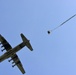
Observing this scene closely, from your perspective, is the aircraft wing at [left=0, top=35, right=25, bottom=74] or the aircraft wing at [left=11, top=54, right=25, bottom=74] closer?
the aircraft wing at [left=0, top=35, right=25, bottom=74]

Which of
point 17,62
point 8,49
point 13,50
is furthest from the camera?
point 17,62

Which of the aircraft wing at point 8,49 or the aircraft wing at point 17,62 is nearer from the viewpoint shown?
the aircraft wing at point 8,49

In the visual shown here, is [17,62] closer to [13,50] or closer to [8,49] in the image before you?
[8,49]

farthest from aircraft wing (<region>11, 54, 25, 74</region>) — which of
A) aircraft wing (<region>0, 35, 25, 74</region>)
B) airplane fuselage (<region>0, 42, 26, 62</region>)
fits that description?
airplane fuselage (<region>0, 42, 26, 62</region>)

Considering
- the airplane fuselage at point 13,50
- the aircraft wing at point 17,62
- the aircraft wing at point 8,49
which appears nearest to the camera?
the airplane fuselage at point 13,50

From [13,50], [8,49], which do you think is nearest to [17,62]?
[8,49]

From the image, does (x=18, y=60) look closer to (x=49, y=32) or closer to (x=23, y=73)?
(x=23, y=73)

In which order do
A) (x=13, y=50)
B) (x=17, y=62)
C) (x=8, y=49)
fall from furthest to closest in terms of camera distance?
(x=17, y=62) → (x=8, y=49) → (x=13, y=50)

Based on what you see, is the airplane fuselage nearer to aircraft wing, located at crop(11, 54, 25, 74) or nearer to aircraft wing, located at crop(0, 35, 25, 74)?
aircraft wing, located at crop(0, 35, 25, 74)

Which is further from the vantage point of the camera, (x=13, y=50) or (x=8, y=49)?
(x=8, y=49)

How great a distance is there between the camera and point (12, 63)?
69.6 m

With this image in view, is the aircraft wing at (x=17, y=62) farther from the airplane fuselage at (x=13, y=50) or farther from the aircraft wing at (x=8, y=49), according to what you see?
the airplane fuselage at (x=13, y=50)

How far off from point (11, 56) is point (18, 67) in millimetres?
6923

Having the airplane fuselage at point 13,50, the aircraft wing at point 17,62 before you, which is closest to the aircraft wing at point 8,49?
the aircraft wing at point 17,62
